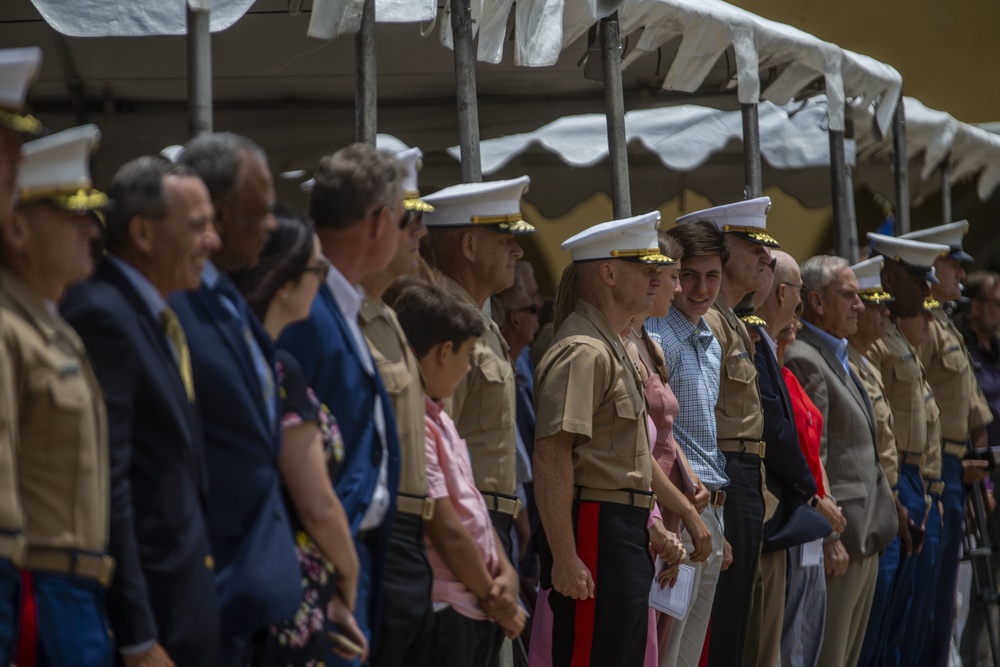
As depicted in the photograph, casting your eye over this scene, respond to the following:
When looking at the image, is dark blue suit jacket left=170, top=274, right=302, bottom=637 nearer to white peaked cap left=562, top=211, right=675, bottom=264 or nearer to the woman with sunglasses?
the woman with sunglasses

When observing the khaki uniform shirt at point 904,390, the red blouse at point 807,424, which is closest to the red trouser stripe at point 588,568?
the red blouse at point 807,424

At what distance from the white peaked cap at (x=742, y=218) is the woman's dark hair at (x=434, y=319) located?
2.19m

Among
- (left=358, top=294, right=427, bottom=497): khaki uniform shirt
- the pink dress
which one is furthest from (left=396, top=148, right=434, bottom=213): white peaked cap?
the pink dress

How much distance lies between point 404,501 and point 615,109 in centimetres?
257

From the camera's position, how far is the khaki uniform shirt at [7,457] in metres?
2.42

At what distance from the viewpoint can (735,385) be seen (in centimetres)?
588

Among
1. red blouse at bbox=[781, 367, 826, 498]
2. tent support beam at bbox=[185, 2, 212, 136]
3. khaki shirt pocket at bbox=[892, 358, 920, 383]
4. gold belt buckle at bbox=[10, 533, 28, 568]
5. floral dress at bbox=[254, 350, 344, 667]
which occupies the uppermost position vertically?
tent support beam at bbox=[185, 2, 212, 136]

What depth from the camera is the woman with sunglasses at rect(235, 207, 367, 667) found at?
3.12m

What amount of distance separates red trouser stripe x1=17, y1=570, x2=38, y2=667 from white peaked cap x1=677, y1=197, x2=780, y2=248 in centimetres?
394

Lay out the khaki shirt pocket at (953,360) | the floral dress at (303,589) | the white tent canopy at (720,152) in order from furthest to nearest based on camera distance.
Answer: the white tent canopy at (720,152), the khaki shirt pocket at (953,360), the floral dress at (303,589)

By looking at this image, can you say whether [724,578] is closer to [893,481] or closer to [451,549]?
[893,481]

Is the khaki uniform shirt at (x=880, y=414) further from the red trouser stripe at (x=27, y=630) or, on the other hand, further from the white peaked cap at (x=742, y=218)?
the red trouser stripe at (x=27, y=630)

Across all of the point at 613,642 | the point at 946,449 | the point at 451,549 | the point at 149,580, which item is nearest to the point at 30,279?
the point at 149,580

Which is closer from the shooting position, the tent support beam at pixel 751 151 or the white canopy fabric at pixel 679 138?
the tent support beam at pixel 751 151
